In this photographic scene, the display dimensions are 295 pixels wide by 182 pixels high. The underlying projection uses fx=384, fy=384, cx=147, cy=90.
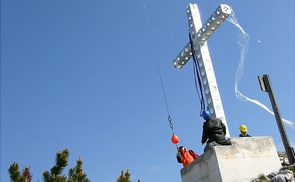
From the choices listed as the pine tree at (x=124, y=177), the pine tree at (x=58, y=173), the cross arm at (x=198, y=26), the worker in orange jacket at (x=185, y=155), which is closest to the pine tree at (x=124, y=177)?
the pine tree at (x=124, y=177)

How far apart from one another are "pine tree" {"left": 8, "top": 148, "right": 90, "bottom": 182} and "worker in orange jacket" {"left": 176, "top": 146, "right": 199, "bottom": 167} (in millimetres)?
5906

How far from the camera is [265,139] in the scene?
24.3 ft

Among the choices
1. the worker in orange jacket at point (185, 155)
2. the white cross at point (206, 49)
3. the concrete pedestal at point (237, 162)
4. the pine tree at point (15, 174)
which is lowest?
the concrete pedestal at point (237, 162)

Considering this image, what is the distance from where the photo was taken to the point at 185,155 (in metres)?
8.23

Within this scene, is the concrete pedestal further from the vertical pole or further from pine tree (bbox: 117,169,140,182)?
pine tree (bbox: 117,169,140,182)

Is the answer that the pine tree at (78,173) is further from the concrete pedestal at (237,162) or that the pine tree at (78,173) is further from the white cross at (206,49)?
the concrete pedestal at (237,162)

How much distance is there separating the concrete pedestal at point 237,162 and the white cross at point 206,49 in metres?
3.50

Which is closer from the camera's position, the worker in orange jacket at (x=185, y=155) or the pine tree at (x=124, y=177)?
the worker in orange jacket at (x=185, y=155)

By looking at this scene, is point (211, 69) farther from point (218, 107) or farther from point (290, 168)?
point (290, 168)

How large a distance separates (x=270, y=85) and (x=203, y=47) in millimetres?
4749

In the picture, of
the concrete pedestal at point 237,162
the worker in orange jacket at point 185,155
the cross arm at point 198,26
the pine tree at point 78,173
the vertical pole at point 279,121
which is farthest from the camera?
the pine tree at point 78,173

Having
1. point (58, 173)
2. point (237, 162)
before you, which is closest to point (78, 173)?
point (58, 173)

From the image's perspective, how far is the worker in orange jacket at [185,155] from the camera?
8164 millimetres

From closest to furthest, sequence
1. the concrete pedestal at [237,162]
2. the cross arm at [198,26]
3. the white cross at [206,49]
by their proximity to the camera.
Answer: the concrete pedestal at [237,162] < the white cross at [206,49] < the cross arm at [198,26]
